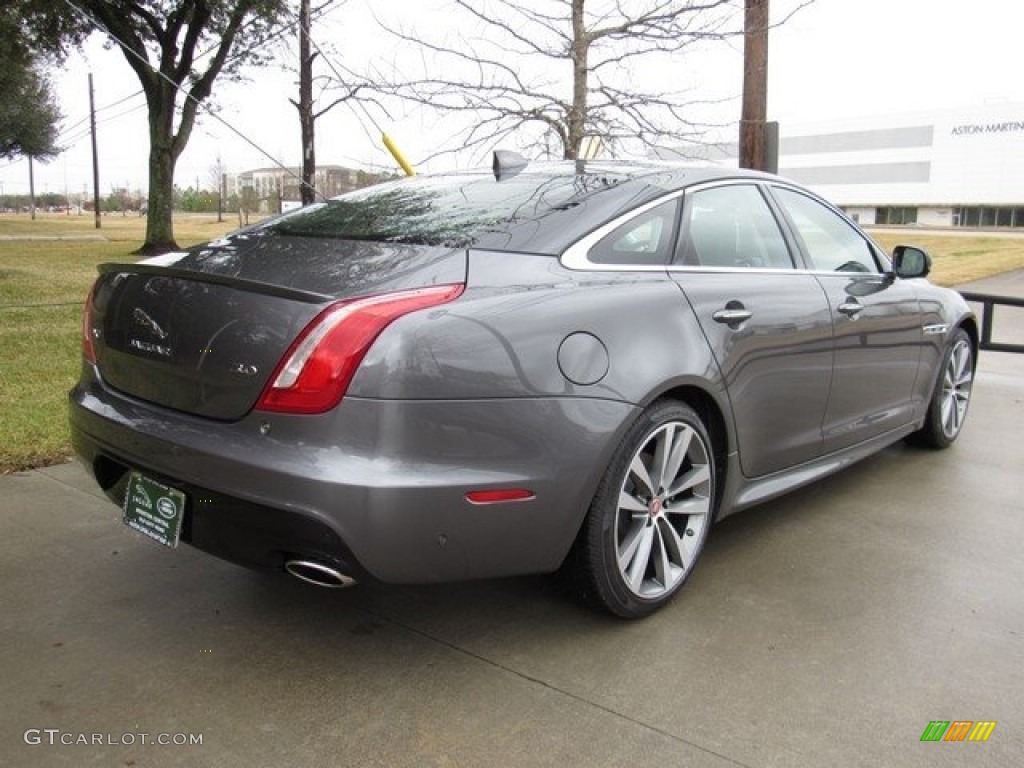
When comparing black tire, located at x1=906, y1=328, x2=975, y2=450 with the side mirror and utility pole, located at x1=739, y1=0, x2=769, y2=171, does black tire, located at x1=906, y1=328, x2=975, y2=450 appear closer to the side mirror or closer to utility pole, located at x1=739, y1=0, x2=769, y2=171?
the side mirror

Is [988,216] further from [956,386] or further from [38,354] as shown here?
[38,354]

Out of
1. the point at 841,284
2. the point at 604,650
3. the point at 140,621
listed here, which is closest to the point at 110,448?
the point at 140,621

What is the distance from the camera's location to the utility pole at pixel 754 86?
807cm

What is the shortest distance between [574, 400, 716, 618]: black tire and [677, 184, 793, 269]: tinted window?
677 mm

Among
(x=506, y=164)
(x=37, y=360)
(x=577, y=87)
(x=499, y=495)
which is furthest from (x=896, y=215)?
(x=499, y=495)

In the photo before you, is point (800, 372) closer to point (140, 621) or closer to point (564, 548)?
point (564, 548)

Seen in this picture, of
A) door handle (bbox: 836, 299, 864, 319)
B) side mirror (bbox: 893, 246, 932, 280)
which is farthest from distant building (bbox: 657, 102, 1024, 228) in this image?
door handle (bbox: 836, 299, 864, 319)

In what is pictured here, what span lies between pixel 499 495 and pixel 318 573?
0.53m

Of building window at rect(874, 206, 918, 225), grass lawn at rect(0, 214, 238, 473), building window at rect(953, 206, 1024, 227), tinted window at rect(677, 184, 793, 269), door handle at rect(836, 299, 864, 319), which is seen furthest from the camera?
building window at rect(874, 206, 918, 225)

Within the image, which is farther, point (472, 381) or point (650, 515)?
point (650, 515)

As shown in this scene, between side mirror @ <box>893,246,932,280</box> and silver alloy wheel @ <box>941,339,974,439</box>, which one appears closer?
side mirror @ <box>893,246,932,280</box>

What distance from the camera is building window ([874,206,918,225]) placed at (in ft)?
280

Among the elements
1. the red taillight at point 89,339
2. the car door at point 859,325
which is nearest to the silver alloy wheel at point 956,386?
the car door at point 859,325

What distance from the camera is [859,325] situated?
13.1 feet
